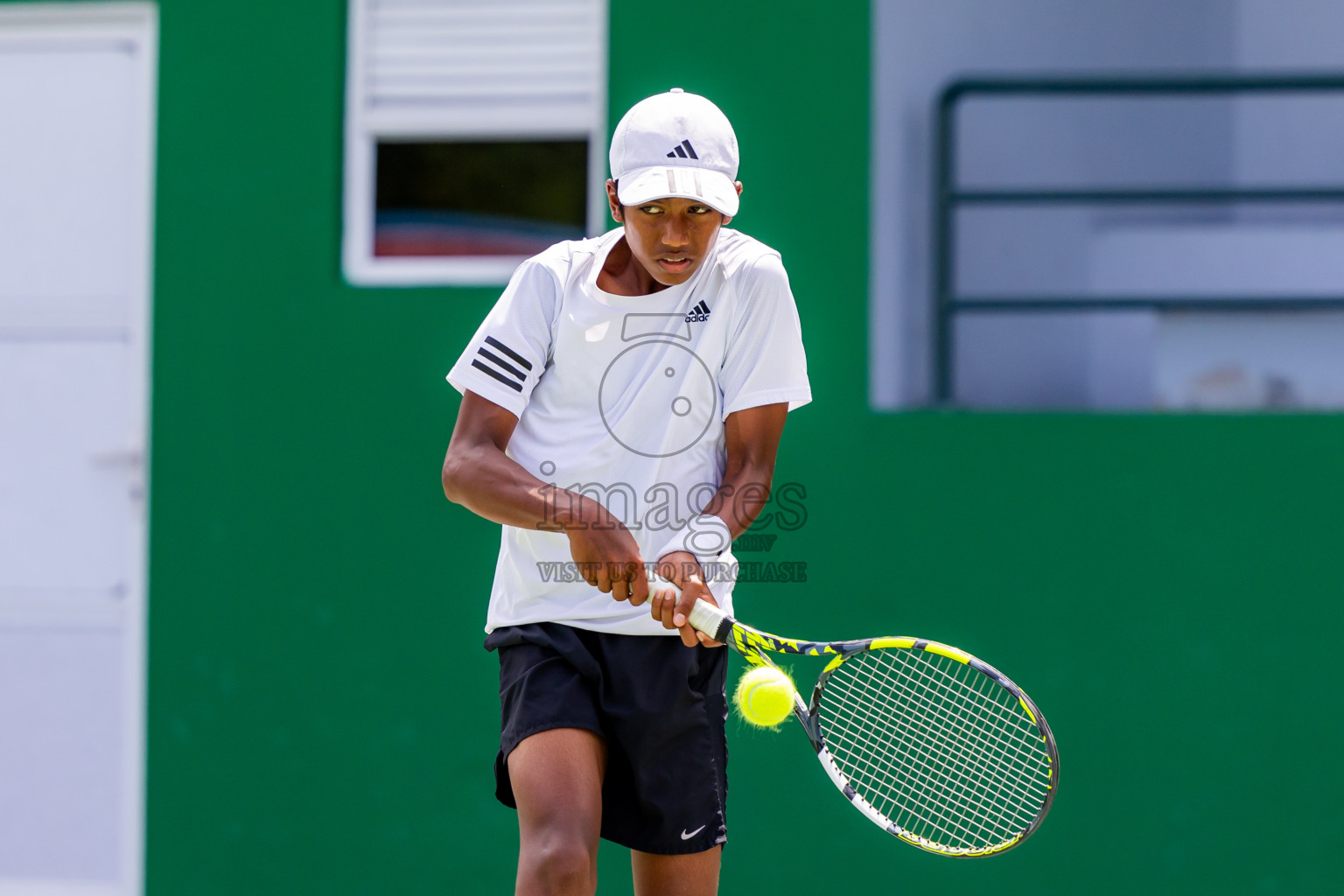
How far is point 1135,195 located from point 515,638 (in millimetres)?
2315

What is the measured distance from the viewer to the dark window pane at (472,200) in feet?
12.7

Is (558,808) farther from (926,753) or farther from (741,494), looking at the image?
(926,753)

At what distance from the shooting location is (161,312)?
3.80 m

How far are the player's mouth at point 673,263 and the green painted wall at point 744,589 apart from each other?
1.33 meters

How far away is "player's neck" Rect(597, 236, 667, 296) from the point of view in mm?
2449

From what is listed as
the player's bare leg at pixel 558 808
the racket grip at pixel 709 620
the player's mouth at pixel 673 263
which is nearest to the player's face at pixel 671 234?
the player's mouth at pixel 673 263

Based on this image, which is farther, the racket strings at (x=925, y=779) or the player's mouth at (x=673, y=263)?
the racket strings at (x=925, y=779)

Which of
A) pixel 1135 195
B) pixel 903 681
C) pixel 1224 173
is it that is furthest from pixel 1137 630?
pixel 1224 173

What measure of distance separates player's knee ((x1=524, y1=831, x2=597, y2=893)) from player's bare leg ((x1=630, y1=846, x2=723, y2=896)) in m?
0.31

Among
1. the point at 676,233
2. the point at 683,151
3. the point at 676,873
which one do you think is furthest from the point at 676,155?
the point at 676,873

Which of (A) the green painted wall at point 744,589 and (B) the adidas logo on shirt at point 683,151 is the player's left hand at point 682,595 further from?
(A) the green painted wall at point 744,589

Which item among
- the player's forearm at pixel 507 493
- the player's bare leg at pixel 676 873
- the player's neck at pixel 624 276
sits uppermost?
the player's neck at pixel 624 276

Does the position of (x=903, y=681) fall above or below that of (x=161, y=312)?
below

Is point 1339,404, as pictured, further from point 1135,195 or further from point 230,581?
point 230,581
